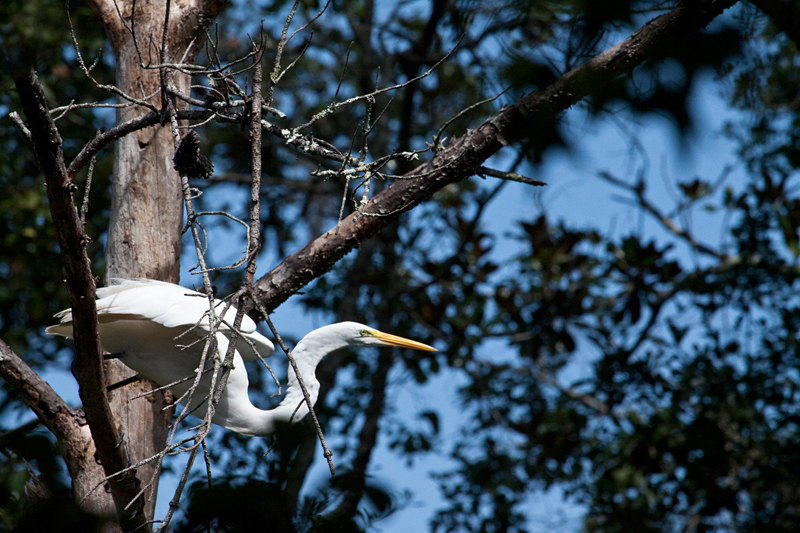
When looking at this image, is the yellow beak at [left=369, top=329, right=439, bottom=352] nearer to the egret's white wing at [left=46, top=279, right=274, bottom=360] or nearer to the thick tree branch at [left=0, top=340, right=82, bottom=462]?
→ the egret's white wing at [left=46, top=279, right=274, bottom=360]

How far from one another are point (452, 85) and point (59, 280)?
3834 mm

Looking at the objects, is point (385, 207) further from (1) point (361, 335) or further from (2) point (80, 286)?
(2) point (80, 286)

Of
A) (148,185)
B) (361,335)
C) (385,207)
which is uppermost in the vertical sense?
(148,185)

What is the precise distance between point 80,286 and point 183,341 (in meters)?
0.88

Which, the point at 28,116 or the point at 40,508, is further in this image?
the point at 28,116

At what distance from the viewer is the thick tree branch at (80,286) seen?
158cm

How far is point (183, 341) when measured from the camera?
8.87 feet

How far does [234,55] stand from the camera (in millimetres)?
6312

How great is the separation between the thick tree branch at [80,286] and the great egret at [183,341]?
0.48m

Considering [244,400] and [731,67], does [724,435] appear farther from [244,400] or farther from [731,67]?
[731,67]

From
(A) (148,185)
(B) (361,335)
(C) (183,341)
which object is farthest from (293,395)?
(A) (148,185)

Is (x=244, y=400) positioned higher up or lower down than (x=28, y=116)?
higher up

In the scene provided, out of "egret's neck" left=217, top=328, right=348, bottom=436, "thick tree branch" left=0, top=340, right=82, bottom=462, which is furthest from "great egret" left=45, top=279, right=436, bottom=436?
"thick tree branch" left=0, top=340, right=82, bottom=462

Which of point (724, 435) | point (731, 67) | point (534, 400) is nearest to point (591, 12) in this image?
point (731, 67)
